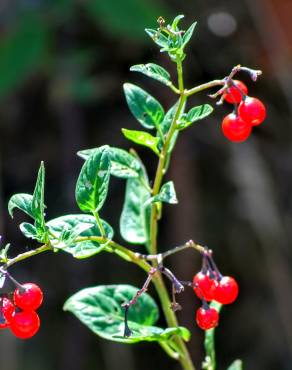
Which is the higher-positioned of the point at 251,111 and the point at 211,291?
the point at 251,111

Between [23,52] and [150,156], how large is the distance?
30.9 inches

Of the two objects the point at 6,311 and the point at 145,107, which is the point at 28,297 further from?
the point at 145,107

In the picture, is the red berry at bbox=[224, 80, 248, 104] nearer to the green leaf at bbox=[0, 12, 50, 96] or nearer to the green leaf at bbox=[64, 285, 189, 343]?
the green leaf at bbox=[64, 285, 189, 343]

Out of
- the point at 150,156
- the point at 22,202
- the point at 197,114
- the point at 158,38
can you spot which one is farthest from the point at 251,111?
the point at 150,156

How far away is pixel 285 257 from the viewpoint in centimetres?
339

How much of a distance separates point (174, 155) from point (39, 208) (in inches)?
93.0

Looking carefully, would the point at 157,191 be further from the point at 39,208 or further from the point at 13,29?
the point at 13,29

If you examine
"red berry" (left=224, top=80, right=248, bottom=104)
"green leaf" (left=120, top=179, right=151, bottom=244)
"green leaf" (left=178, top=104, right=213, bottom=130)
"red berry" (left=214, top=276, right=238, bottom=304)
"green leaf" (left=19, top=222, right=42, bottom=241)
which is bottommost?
"red berry" (left=214, top=276, right=238, bottom=304)

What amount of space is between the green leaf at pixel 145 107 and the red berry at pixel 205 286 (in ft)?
1.05

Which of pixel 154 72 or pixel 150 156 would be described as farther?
pixel 150 156

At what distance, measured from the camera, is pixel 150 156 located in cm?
350

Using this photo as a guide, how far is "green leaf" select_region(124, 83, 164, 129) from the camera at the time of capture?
1436mm

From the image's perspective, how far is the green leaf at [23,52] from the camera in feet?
10.9

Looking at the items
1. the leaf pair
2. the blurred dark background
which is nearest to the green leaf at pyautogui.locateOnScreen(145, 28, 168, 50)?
the leaf pair
